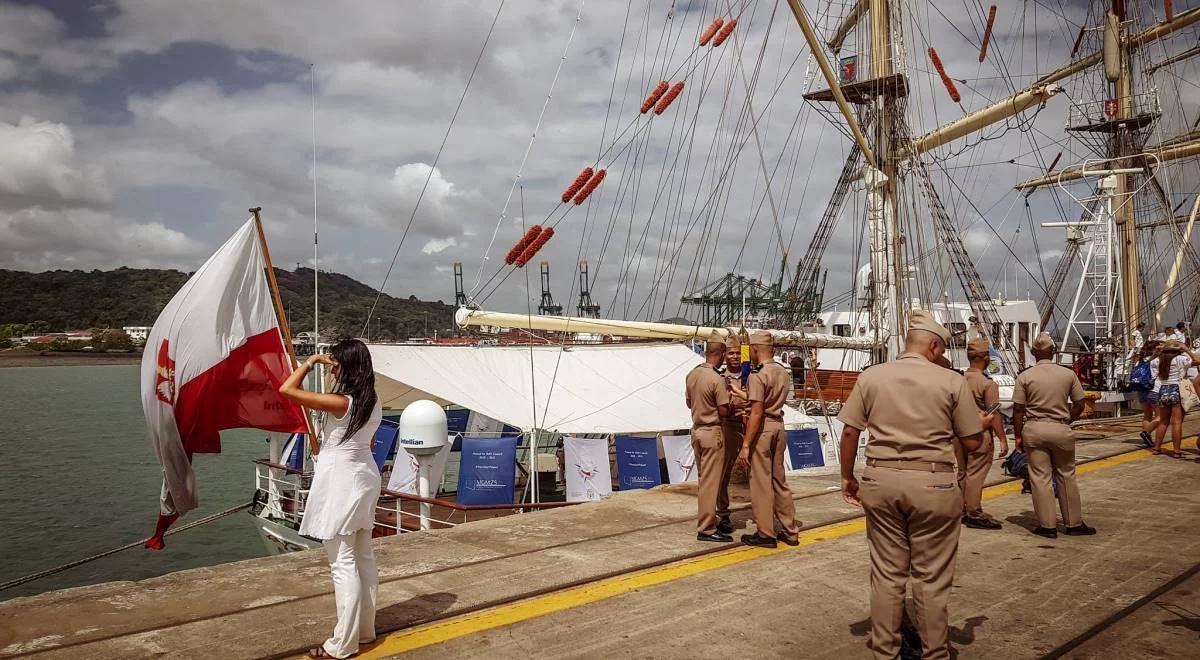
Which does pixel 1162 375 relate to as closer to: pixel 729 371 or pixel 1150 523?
pixel 1150 523

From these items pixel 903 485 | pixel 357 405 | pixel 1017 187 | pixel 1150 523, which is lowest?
→ pixel 1150 523

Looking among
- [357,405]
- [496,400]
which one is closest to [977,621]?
[357,405]

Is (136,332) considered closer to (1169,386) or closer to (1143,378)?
(1143,378)

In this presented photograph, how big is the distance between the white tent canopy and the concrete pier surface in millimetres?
7162

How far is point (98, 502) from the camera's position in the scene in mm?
27000

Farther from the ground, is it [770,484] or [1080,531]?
[770,484]

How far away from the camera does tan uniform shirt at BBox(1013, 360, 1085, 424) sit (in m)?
7.23

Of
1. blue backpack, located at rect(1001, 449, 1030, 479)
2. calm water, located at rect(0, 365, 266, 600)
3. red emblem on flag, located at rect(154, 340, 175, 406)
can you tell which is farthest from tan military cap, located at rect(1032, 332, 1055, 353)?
calm water, located at rect(0, 365, 266, 600)

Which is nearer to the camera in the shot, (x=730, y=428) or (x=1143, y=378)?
(x=730, y=428)

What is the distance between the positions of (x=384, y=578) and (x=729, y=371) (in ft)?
11.6

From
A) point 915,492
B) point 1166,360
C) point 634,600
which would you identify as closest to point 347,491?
point 634,600

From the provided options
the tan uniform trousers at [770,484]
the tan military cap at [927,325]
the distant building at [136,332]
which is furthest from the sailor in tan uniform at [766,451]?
the distant building at [136,332]

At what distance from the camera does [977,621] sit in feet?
16.1

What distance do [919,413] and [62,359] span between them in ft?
595
